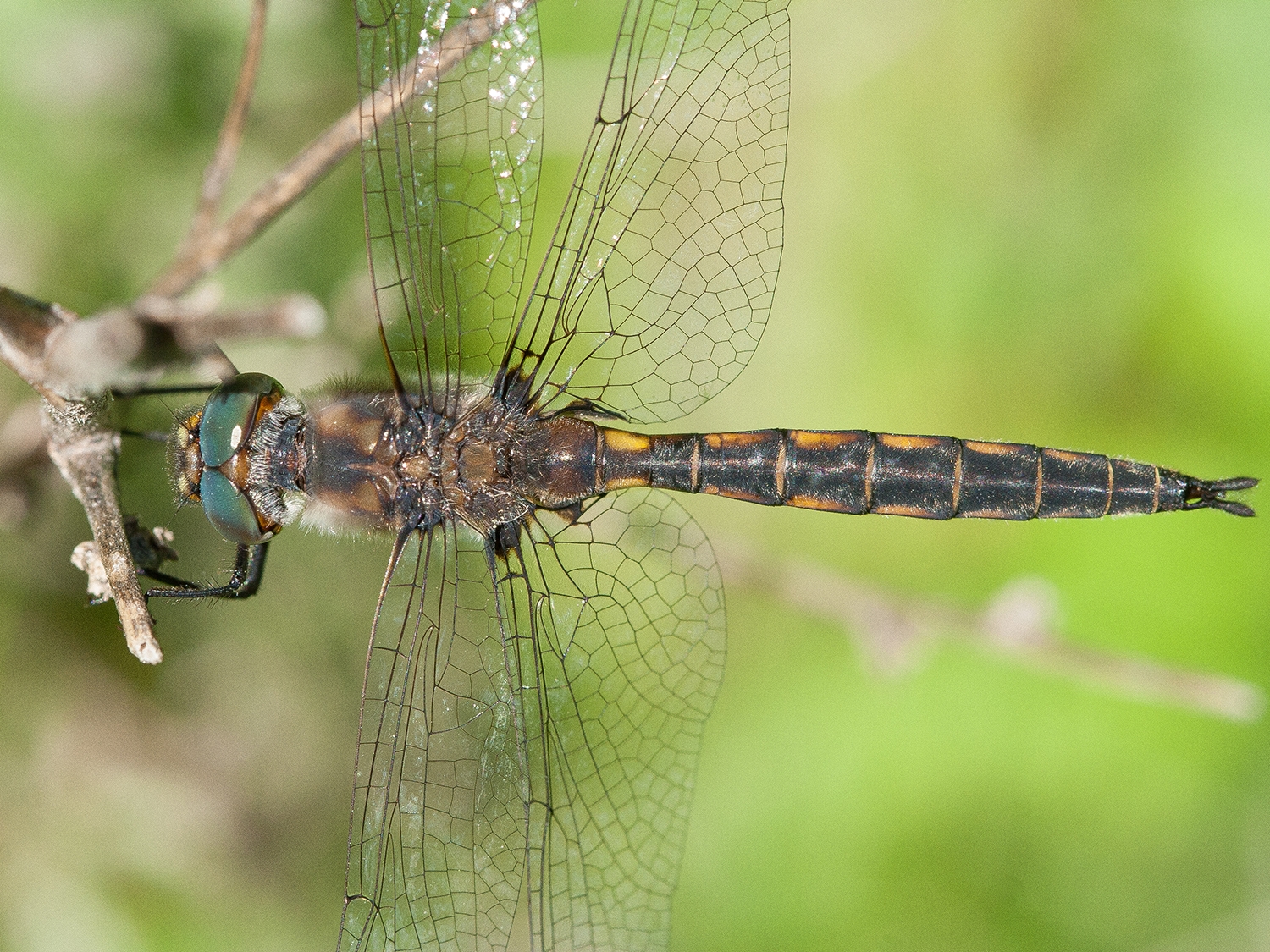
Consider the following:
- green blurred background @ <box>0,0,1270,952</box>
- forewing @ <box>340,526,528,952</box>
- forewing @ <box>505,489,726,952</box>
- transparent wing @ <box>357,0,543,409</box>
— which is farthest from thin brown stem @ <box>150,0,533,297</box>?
forewing @ <box>505,489,726,952</box>

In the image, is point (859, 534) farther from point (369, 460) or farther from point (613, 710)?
point (369, 460)

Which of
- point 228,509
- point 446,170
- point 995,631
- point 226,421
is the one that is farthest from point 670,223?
point 995,631

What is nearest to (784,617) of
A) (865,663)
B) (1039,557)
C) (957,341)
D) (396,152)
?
(865,663)

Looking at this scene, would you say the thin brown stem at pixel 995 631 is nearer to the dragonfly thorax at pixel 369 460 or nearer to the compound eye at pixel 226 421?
the dragonfly thorax at pixel 369 460

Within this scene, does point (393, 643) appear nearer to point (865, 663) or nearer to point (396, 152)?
point (396, 152)

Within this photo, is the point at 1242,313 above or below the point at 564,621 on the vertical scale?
above

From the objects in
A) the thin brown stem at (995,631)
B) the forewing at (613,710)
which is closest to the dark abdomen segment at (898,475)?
the forewing at (613,710)
